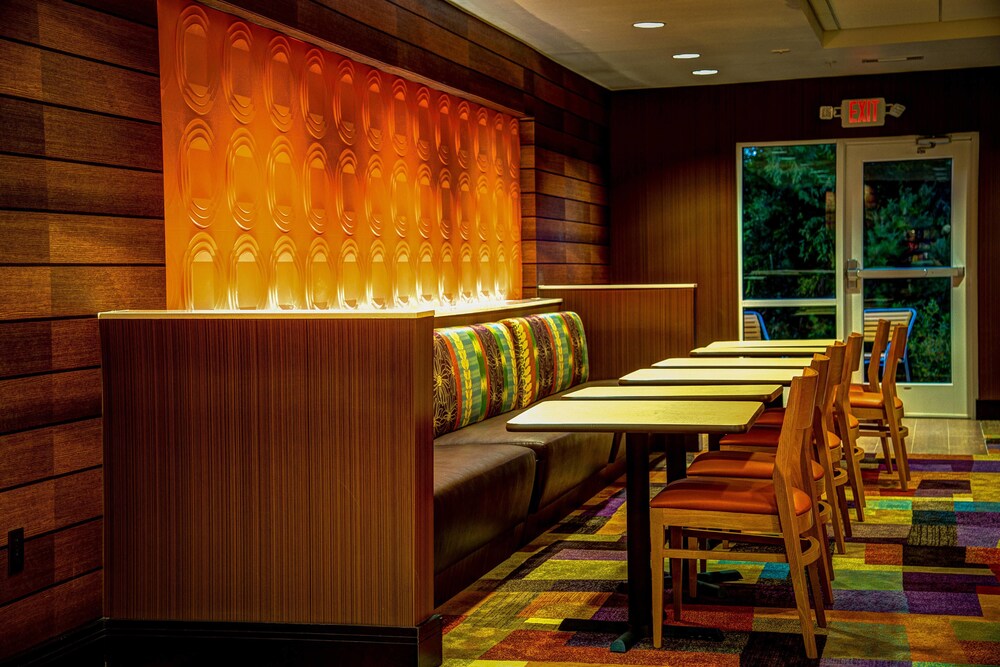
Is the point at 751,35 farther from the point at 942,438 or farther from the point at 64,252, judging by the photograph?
the point at 64,252

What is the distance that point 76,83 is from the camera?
363 cm

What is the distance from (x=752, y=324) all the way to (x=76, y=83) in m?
7.26

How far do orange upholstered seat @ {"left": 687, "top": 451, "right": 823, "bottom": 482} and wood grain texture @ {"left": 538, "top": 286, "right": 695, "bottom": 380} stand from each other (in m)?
3.55

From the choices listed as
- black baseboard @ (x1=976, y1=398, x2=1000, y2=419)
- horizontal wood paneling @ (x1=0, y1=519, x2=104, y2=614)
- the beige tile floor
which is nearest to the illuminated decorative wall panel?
horizontal wood paneling @ (x1=0, y1=519, x2=104, y2=614)

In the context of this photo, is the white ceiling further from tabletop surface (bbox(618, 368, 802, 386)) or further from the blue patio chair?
tabletop surface (bbox(618, 368, 802, 386))

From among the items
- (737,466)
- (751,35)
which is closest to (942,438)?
(751,35)

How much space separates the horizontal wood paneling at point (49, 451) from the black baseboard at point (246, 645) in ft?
1.72

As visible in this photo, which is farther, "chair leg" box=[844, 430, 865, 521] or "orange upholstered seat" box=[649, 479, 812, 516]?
"chair leg" box=[844, 430, 865, 521]

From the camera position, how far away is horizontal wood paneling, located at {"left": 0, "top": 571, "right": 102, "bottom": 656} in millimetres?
3344

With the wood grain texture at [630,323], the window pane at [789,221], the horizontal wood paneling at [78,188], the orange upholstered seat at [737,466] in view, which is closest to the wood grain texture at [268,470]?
the horizontal wood paneling at [78,188]

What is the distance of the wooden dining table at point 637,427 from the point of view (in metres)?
3.55

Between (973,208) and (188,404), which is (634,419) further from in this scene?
(973,208)

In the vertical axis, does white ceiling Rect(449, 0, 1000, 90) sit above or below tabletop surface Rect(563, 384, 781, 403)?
above

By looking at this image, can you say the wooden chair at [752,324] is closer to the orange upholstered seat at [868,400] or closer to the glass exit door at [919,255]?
the glass exit door at [919,255]
